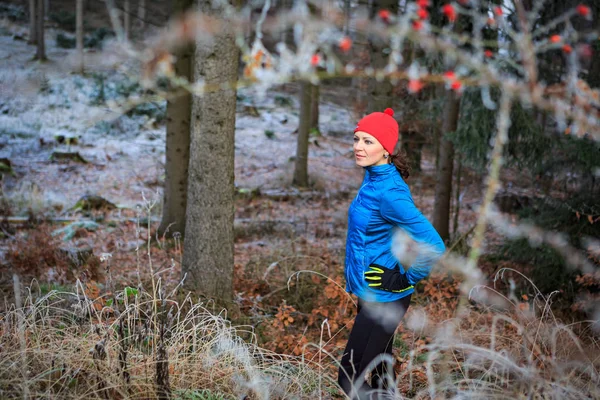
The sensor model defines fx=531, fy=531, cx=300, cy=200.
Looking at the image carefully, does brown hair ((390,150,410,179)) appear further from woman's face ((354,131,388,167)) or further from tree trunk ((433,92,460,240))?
tree trunk ((433,92,460,240))

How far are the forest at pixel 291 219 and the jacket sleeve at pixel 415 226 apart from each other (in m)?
0.11

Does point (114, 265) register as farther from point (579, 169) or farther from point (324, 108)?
point (324, 108)

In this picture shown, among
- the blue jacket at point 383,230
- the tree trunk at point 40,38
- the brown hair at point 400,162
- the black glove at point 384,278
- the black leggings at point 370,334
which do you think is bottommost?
the black leggings at point 370,334

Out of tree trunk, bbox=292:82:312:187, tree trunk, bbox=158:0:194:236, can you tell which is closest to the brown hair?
tree trunk, bbox=158:0:194:236

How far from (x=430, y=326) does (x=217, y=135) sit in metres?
2.68

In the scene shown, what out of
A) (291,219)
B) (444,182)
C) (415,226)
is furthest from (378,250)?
(291,219)

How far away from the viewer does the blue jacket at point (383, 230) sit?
296 centimetres

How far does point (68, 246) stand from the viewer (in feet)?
25.0

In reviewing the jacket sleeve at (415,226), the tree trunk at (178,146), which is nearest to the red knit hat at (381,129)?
the jacket sleeve at (415,226)

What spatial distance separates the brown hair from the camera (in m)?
3.28

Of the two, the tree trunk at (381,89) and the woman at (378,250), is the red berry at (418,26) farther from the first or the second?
the tree trunk at (381,89)

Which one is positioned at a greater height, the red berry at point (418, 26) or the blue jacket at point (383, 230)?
the red berry at point (418, 26)

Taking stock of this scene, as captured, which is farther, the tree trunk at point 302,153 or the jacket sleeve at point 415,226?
the tree trunk at point 302,153

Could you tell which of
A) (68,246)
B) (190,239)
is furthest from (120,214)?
(190,239)
